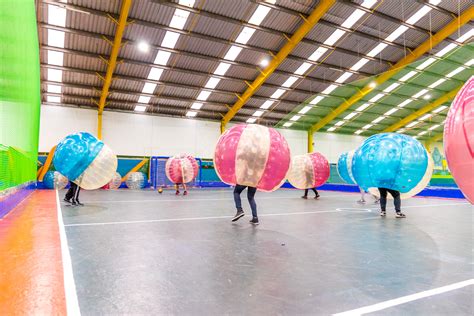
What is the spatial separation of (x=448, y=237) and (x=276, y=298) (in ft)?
10.9

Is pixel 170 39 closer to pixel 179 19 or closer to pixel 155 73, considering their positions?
pixel 179 19

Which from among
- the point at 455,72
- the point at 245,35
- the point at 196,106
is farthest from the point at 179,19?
the point at 455,72

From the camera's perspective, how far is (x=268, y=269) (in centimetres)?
258

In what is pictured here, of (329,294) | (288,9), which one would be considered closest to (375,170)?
(329,294)

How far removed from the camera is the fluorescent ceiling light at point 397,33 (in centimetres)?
1583

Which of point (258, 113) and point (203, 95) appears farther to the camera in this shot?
point (258, 113)

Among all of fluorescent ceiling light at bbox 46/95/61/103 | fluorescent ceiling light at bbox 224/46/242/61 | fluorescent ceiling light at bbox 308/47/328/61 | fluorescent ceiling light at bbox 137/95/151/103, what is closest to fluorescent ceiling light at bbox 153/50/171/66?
fluorescent ceiling light at bbox 224/46/242/61

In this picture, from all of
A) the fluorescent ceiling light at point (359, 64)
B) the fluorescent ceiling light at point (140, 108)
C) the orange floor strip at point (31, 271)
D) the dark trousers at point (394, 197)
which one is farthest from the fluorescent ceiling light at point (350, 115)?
the orange floor strip at point (31, 271)

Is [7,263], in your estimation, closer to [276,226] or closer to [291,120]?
[276,226]

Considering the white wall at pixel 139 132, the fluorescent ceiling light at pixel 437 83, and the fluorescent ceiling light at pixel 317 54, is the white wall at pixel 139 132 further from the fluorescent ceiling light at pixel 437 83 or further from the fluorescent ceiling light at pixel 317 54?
the fluorescent ceiling light at pixel 317 54

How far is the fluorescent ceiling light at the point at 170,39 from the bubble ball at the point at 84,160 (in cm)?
926

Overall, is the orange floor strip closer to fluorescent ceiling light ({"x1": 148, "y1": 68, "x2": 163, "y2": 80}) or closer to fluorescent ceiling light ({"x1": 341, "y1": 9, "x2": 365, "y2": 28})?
fluorescent ceiling light ({"x1": 148, "y1": 68, "x2": 163, "y2": 80})

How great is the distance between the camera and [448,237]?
13.4ft

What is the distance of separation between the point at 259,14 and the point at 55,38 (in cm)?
929
